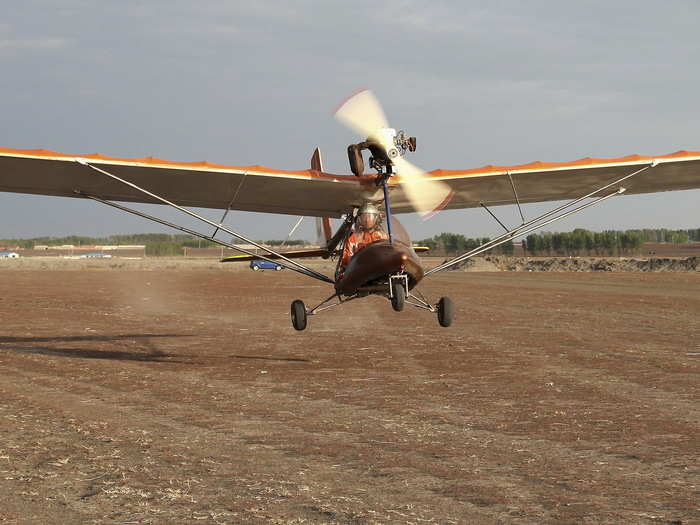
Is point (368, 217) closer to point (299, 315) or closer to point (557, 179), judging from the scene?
point (299, 315)

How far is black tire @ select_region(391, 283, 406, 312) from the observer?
12.0 metres

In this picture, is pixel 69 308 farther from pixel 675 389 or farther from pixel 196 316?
pixel 675 389

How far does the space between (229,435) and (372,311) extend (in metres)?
21.5

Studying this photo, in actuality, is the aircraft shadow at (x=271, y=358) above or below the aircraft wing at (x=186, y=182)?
below

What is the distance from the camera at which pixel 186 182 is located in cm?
1515

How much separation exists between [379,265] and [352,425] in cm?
288

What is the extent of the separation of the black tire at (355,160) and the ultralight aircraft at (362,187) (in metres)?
0.02

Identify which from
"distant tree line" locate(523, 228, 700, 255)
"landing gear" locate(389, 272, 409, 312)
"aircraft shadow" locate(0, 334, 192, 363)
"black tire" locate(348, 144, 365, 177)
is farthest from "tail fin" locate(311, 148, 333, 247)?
"distant tree line" locate(523, 228, 700, 255)

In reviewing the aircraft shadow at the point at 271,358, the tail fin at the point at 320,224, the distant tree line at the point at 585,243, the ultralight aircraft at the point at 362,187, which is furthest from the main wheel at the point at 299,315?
the distant tree line at the point at 585,243

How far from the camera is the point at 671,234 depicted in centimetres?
14938

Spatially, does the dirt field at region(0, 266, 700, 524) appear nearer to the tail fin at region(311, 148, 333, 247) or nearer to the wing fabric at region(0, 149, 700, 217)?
the tail fin at region(311, 148, 333, 247)

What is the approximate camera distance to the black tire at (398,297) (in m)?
12.0

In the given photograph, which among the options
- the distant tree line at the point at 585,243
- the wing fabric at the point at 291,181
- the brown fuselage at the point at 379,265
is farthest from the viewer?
the distant tree line at the point at 585,243

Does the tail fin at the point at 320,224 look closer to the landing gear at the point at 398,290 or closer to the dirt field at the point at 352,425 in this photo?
the dirt field at the point at 352,425
